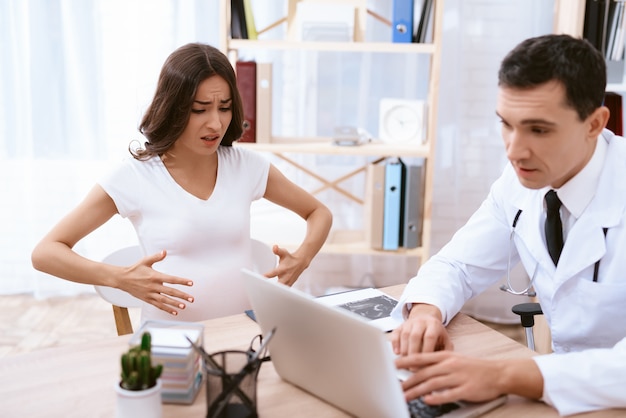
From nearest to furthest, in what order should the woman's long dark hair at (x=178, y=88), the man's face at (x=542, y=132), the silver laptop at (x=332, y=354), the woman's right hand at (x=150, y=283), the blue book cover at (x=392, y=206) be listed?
the silver laptop at (x=332, y=354) < the man's face at (x=542, y=132) < the woman's right hand at (x=150, y=283) < the woman's long dark hair at (x=178, y=88) < the blue book cover at (x=392, y=206)

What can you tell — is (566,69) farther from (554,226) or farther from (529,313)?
(529,313)

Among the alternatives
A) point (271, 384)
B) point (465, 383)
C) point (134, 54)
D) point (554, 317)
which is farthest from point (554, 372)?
point (134, 54)

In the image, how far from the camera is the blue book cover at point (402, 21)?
276cm

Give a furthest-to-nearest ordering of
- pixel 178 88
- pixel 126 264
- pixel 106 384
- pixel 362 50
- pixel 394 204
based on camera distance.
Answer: pixel 394 204
pixel 362 50
pixel 126 264
pixel 178 88
pixel 106 384

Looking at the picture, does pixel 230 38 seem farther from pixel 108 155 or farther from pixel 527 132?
pixel 527 132

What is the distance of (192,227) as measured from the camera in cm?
182

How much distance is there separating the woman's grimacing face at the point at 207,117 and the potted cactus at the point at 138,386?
80 cm

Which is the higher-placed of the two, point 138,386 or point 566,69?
point 566,69

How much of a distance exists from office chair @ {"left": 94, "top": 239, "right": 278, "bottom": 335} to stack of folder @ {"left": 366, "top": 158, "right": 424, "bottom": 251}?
100cm

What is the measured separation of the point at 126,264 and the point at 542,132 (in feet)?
3.69

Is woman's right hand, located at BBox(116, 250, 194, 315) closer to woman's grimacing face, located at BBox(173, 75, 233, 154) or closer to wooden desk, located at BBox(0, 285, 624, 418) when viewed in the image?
wooden desk, located at BBox(0, 285, 624, 418)

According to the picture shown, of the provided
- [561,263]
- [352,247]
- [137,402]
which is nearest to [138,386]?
[137,402]

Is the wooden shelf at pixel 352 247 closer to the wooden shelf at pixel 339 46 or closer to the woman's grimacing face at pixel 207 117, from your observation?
the wooden shelf at pixel 339 46

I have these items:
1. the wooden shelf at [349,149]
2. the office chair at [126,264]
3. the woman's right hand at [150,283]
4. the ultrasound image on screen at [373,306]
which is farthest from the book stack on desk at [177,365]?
the wooden shelf at [349,149]
